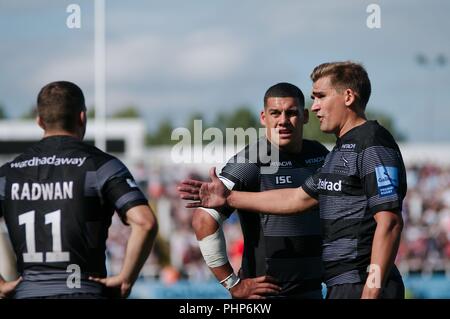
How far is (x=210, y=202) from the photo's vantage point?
6680 millimetres

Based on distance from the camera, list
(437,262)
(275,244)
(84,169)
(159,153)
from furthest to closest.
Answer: (159,153)
(437,262)
(275,244)
(84,169)

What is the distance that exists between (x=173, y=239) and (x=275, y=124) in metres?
14.1

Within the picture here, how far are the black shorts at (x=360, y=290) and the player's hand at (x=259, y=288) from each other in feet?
2.42

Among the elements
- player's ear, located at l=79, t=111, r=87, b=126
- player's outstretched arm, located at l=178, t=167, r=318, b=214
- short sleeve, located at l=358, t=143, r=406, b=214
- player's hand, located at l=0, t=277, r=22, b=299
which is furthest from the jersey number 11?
short sleeve, located at l=358, t=143, r=406, b=214

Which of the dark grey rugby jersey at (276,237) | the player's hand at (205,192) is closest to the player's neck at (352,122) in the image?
the player's hand at (205,192)

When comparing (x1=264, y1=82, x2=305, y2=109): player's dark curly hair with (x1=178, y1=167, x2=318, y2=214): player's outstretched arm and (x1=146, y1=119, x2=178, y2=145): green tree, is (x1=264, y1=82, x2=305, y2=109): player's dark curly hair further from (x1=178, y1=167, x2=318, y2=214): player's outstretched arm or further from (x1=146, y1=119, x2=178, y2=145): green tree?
(x1=146, y1=119, x2=178, y2=145): green tree

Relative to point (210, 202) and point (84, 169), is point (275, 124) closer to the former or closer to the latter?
point (210, 202)

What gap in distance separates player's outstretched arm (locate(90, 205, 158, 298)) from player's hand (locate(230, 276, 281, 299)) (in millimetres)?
1400

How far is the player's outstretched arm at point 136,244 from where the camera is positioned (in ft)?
19.0

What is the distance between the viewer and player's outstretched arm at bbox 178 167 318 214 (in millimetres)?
6633

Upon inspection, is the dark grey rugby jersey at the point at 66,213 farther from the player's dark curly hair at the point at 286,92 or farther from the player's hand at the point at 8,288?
the player's dark curly hair at the point at 286,92

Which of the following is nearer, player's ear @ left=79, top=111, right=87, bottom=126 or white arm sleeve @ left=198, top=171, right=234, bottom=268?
player's ear @ left=79, top=111, right=87, bottom=126

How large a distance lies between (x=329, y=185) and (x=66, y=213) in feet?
5.86
